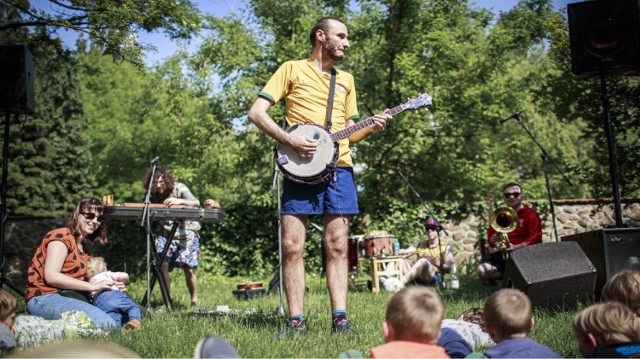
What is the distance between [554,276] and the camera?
538cm

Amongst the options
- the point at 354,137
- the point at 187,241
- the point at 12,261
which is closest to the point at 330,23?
the point at 354,137

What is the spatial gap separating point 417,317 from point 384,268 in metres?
7.94

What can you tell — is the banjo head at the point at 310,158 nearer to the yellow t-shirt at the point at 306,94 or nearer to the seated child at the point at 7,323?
the yellow t-shirt at the point at 306,94

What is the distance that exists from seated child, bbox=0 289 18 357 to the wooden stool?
627 cm

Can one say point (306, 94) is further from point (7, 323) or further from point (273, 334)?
point (7, 323)

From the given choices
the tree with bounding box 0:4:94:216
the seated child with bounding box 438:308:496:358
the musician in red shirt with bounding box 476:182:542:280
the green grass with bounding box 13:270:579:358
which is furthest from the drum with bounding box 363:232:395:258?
the tree with bounding box 0:4:94:216

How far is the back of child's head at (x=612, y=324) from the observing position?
109 inches

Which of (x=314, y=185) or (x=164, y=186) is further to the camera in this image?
(x=164, y=186)

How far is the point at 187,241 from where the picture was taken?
8219 millimetres

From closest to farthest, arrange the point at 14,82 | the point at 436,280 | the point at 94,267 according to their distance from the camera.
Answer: the point at 94,267
the point at 14,82
the point at 436,280

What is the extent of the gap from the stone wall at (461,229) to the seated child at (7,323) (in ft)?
32.4

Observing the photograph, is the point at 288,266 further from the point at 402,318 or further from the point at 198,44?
the point at 198,44

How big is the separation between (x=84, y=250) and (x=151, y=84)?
701 inches

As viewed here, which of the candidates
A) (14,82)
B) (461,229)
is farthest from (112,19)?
(461,229)
